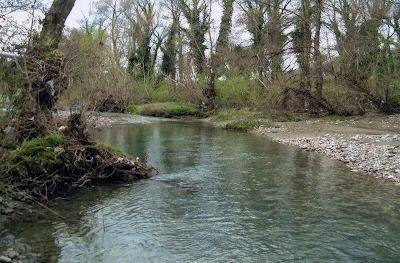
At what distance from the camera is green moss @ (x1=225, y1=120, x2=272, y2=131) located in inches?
1124

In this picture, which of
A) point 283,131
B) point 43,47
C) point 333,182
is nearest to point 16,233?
point 43,47

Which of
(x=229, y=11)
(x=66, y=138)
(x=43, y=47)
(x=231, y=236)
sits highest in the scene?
(x=229, y=11)

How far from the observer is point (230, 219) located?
30.4 feet

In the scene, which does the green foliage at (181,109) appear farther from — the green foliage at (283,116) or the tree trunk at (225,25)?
the green foliage at (283,116)

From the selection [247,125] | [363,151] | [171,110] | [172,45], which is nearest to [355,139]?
[363,151]

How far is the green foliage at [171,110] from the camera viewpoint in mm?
41156

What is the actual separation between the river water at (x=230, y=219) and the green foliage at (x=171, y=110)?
2584 cm

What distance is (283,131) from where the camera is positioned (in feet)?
84.5

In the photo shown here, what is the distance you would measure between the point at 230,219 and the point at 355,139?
42.0ft

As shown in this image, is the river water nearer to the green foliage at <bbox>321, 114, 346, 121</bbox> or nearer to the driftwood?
the green foliage at <bbox>321, 114, 346, 121</bbox>

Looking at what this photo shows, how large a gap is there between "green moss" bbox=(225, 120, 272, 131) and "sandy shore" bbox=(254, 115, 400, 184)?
0.80 m

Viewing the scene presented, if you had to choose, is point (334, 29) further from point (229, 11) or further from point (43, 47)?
point (43, 47)

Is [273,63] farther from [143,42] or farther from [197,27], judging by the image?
[143,42]

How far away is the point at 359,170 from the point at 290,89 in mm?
16482
